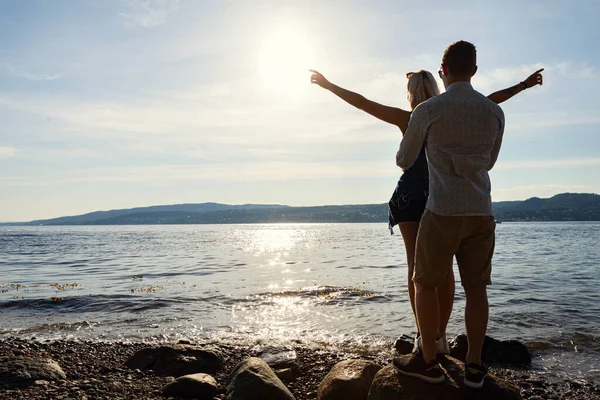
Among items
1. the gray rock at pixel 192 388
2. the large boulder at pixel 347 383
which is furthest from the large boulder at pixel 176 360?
the large boulder at pixel 347 383

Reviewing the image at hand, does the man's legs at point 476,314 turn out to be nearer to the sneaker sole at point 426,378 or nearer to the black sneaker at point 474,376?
the black sneaker at point 474,376

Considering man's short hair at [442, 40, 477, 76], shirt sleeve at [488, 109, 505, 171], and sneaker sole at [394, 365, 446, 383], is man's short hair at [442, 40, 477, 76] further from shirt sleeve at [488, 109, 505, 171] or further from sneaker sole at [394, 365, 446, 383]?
sneaker sole at [394, 365, 446, 383]

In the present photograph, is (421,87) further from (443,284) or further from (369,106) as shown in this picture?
(443,284)

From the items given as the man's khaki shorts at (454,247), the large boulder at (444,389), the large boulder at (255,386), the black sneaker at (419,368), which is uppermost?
the man's khaki shorts at (454,247)

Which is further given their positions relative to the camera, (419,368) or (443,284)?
(443,284)

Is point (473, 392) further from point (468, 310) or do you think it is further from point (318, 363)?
point (318, 363)

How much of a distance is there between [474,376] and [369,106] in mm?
2898

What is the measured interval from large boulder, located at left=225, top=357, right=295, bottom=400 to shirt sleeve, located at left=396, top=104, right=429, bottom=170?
3338 millimetres

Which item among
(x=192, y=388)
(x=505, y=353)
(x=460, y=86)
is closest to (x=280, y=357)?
(x=192, y=388)

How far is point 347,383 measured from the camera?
5.70 m

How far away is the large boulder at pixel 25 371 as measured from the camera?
20.9 feet

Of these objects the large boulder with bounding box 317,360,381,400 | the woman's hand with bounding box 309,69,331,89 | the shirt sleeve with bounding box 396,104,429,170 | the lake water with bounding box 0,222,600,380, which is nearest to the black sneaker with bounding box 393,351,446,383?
the large boulder with bounding box 317,360,381,400

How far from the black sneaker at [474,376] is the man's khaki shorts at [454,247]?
85 centimetres

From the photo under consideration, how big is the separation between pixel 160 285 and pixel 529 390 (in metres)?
15.7
